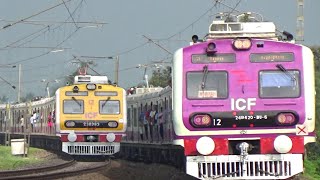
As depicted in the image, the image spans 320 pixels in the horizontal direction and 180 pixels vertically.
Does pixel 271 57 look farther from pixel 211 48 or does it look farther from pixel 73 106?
pixel 73 106

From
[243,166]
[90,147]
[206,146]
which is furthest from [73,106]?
[243,166]

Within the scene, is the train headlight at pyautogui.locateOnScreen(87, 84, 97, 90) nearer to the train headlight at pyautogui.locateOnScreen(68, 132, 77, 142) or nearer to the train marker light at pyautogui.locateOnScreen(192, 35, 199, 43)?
the train headlight at pyautogui.locateOnScreen(68, 132, 77, 142)

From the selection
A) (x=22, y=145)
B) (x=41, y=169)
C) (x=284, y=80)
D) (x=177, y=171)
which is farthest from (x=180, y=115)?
(x=22, y=145)

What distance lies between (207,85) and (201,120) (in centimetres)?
60

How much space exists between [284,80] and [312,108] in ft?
2.17

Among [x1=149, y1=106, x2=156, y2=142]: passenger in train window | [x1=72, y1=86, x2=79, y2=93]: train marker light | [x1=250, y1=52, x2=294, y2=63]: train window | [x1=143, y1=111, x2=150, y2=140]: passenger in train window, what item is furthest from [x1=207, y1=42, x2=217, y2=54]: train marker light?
[x1=72, y1=86, x2=79, y2=93]: train marker light

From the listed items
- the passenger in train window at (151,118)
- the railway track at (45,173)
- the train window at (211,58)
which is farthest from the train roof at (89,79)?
the train window at (211,58)

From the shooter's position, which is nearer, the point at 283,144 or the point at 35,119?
the point at 283,144

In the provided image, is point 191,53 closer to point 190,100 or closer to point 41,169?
point 190,100

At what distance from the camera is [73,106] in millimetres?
26609

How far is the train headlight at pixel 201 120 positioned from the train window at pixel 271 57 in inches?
49.9

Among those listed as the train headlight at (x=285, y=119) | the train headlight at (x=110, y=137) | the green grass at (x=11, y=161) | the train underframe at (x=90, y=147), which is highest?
the train headlight at (x=285, y=119)

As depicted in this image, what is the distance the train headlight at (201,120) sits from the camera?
12344mm

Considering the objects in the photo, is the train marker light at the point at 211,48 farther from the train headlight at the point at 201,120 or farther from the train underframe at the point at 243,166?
the train underframe at the point at 243,166
